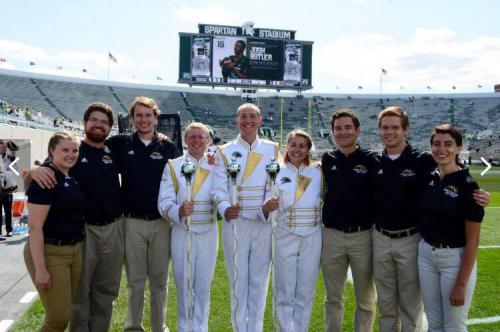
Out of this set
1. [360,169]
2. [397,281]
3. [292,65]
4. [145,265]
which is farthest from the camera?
[292,65]

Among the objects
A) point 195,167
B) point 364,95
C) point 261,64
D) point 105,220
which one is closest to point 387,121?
point 195,167

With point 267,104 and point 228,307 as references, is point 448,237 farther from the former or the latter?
point 267,104

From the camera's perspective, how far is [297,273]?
4.25 metres

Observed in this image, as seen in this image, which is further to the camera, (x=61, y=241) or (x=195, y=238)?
(x=195, y=238)

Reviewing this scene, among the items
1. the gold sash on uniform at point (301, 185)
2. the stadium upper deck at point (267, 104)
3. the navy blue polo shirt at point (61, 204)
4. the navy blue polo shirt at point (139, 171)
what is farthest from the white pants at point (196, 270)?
the stadium upper deck at point (267, 104)

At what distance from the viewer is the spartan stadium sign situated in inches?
1302

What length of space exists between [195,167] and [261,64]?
1182 inches

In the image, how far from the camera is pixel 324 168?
4406 millimetres

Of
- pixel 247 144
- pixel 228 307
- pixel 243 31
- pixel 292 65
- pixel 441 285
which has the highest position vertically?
pixel 243 31

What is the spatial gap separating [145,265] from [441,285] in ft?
8.24

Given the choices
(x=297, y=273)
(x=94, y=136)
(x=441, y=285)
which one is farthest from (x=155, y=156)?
(x=441, y=285)

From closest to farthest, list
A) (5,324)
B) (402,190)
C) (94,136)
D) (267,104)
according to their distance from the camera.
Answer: (402,190)
(94,136)
(5,324)
(267,104)

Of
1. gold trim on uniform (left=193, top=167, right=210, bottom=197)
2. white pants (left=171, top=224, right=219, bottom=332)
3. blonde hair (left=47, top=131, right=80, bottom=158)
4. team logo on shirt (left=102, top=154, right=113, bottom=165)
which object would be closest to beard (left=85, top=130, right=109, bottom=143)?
team logo on shirt (left=102, top=154, right=113, bottom=165)

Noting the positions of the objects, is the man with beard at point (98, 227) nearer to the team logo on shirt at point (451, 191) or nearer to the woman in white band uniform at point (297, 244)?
the woman in white band uniform at point (297, 244)
